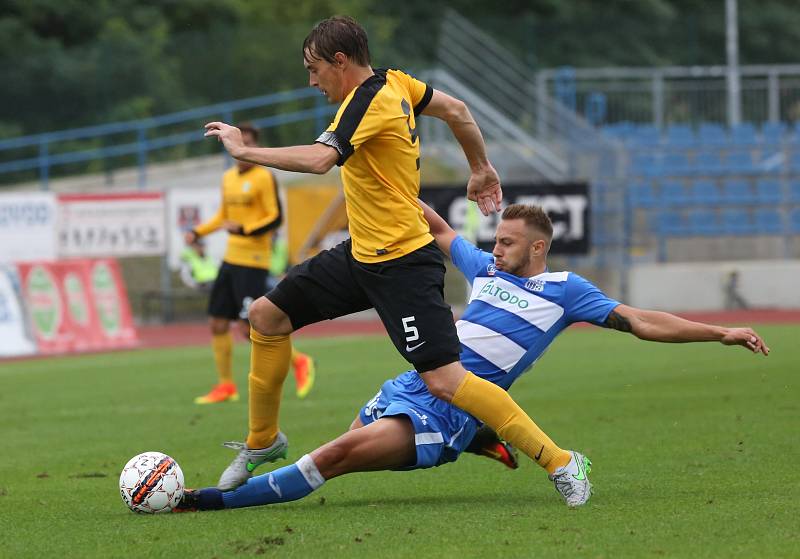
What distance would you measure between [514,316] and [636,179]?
801 inches

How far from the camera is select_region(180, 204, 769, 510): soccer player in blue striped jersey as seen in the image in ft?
20.3

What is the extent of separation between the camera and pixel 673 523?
5.64 meters

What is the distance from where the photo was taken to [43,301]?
1828 cm

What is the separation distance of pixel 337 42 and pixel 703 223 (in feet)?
69.7

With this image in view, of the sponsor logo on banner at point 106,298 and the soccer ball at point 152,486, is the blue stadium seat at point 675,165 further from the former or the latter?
the soccer ball at point 152,486

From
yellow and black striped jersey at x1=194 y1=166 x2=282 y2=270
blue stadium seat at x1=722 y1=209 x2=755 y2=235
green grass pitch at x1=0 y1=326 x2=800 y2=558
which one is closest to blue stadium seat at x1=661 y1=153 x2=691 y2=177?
blue stadium seat at x1=722 y1=209 x2=755 y2=235

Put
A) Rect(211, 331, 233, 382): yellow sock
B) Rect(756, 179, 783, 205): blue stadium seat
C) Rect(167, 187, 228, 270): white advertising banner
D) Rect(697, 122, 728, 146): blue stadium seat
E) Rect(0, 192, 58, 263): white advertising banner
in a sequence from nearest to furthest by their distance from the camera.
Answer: Rect(211, 331, 233, 382): yellow sock < Rect(0, 192, 58, 263): white advertising banner < Rect(167, 187, 228, 270): white advertising banner < Rect(756, 179, 783, 205): blue stadium seat < Rect(697, 122, 728, 146): blue stadium seat

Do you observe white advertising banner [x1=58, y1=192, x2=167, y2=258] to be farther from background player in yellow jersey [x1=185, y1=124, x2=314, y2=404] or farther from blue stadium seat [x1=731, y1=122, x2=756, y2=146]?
blue stadium seat [x1=731, y1=122, x2=756, y2=146]

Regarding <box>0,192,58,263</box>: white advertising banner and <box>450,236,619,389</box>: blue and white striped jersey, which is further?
<box>0,192,58,263</box>: white advertising banner

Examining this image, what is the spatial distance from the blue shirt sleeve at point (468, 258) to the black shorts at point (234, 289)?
521cm

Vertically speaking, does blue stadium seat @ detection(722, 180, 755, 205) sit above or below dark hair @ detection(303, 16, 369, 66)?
below

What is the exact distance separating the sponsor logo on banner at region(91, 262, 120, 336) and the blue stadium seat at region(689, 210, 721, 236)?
39.1 ft

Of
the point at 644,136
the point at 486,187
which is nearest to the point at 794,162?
the point at 644,136

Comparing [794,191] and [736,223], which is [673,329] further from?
[794,191]
